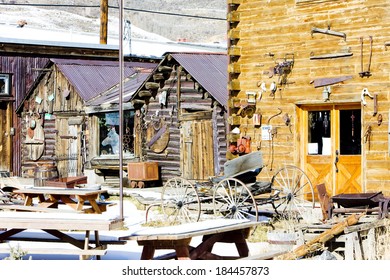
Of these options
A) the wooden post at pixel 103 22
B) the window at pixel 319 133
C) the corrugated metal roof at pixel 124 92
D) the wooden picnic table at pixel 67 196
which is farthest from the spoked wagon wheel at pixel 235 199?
the wooden post at pixel 103 22

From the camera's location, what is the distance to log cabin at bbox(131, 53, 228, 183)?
2108 cm

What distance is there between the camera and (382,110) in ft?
52.5

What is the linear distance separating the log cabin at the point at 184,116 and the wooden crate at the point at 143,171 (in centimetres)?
31

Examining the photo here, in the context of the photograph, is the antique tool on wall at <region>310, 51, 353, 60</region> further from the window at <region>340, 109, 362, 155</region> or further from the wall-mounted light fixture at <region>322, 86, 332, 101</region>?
the window at <region>340, 109, 362, 155</region>

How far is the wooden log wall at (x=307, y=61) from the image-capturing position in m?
16.0

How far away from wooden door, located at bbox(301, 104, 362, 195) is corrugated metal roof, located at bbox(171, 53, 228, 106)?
11.7 ft

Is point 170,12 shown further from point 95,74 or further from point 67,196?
point 67,196

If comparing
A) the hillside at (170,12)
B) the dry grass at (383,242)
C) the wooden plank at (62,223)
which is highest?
the hillside at (170,12)

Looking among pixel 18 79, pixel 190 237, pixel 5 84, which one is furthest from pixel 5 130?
pixel 190 237

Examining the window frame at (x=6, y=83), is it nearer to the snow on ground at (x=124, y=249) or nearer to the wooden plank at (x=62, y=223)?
the snow on ground at (x=124, y=249)

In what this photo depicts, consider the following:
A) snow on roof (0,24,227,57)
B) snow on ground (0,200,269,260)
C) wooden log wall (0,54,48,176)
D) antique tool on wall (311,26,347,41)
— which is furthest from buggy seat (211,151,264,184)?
snow on roof (0,24,227,57)
